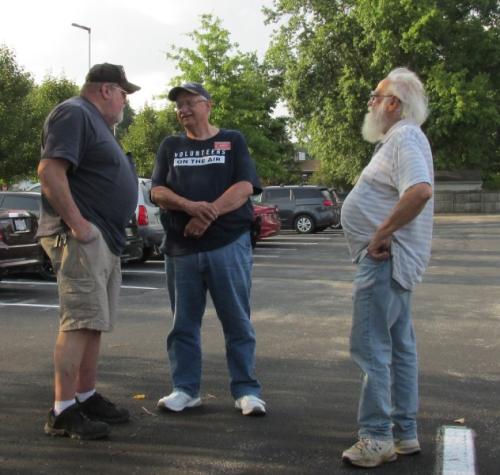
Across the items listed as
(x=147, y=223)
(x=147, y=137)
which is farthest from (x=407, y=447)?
(x=147, y=137)

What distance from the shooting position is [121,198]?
13.8ft

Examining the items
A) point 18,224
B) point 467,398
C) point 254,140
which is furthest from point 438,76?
point 467,398

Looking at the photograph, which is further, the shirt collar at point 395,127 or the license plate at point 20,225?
the license plate at point 20,225

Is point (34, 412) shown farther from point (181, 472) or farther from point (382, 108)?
point (382, 108)

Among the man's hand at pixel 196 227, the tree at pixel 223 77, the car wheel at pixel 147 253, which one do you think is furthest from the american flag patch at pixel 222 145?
the tree at pixel 223 77

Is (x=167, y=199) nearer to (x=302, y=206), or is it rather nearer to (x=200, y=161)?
(x=200, y=161)

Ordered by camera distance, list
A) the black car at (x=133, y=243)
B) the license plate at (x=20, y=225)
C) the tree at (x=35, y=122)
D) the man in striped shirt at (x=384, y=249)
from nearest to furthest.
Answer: the man in striped shirt at (x=384, y=249) → the license plate at (x=20, y=225) → the black car at (x=133, y=243) → the tree at (x=35, y=122)

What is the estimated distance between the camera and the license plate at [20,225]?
10.3 meters

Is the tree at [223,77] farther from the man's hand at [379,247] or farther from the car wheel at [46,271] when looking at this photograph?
the man's hand at [379,247]

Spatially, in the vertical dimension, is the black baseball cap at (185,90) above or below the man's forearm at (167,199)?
above

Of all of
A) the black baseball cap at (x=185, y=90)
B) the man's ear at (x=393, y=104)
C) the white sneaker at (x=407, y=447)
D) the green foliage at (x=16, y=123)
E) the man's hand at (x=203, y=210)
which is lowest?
the white sneaker at (x=407, y=447)

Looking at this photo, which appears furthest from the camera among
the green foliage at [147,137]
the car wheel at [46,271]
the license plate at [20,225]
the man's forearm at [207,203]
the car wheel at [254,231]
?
the green foliage at [147,137]

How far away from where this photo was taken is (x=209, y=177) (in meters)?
4.48

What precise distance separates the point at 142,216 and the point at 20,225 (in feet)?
12.1
